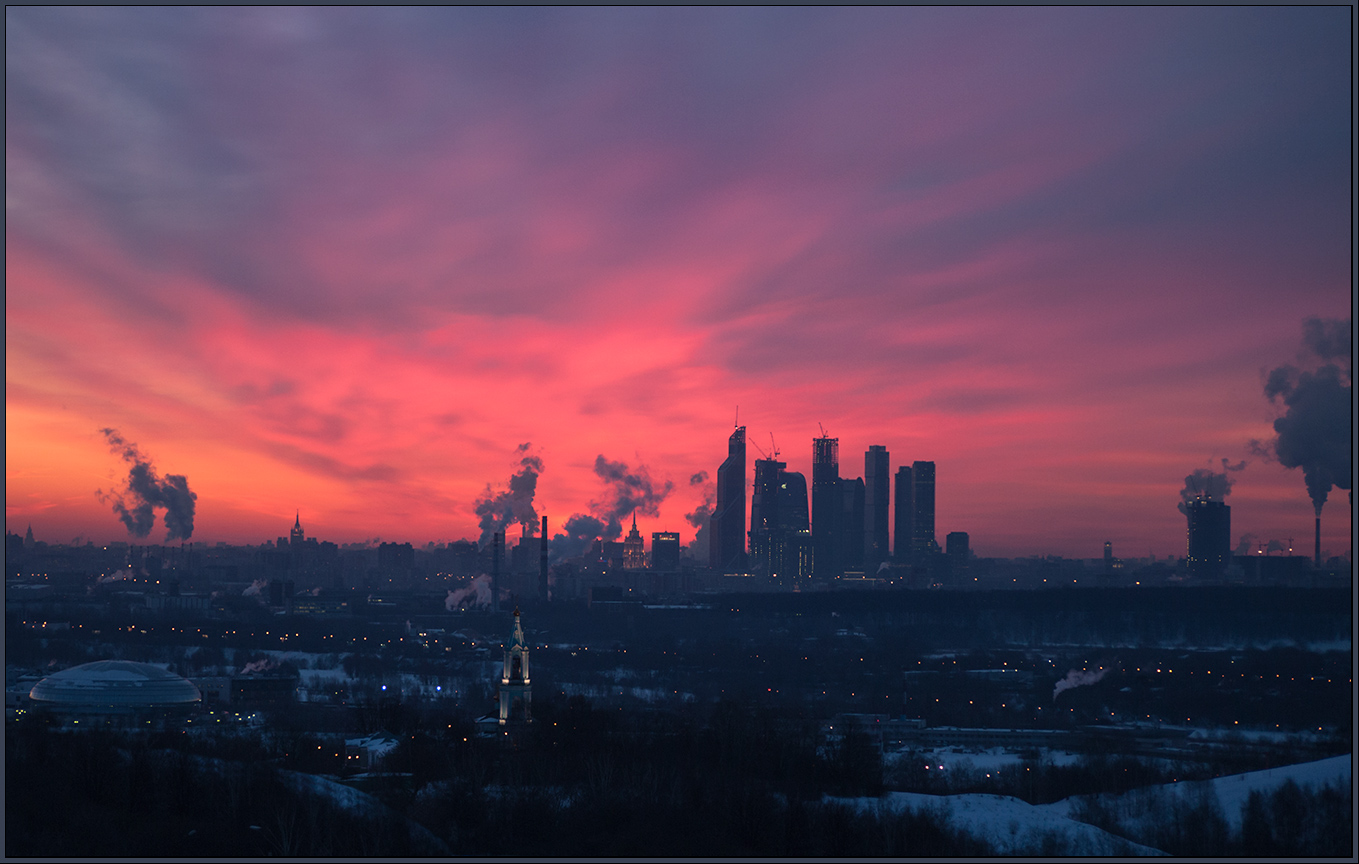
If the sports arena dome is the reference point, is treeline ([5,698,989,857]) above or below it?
above

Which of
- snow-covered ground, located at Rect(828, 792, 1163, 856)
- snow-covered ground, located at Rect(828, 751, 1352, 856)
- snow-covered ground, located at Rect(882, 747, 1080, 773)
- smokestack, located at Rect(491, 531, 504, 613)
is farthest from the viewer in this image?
smokestack, located at Rect(491, 531, 504, 613)

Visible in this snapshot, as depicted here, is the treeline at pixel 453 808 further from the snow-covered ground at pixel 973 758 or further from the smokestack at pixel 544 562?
the smokestack at pixel 544 562

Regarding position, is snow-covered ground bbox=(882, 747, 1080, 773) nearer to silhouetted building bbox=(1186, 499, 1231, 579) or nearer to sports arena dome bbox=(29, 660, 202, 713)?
sports arena dome bbox=(29, 660, 202, 713)

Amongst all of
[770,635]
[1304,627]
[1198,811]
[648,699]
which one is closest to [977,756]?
[1198,811]

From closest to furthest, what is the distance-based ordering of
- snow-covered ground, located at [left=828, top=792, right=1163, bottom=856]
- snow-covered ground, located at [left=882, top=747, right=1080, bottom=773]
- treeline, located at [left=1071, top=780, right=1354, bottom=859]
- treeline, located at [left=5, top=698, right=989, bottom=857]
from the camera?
treeline, located at [left=5, top=698, right=989, bottom=857], snow-covered ground, located at [left=828, top=792, right=1163, bottom=856], treeline, located at [left=1071, top=780, right=1354, bottom=859], snow-covered ground, located at [left=882, top=747, right=1080, bottom=773]

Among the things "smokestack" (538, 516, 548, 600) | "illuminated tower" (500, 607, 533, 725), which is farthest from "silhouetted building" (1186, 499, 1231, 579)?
"illuminated tower" (500, 607, 533, 725)

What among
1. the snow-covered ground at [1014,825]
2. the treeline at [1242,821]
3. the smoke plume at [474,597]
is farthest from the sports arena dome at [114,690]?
the smoke plume at [474,597]
